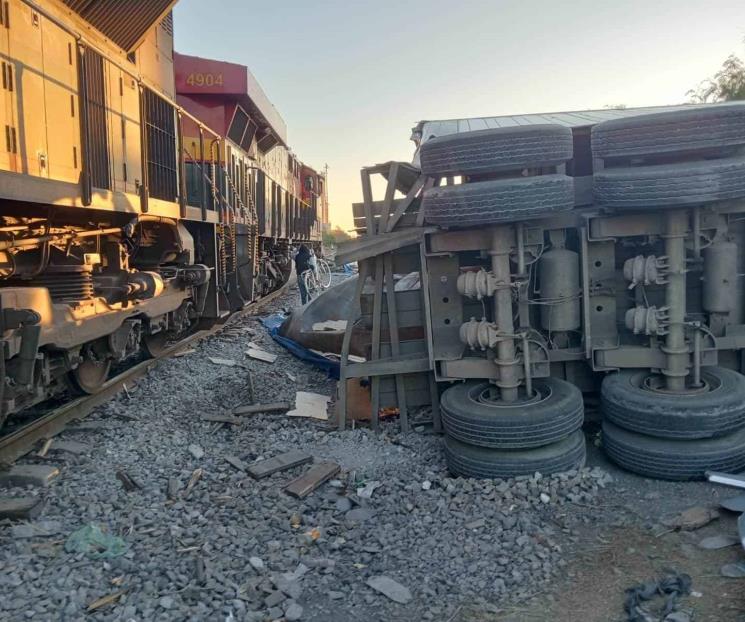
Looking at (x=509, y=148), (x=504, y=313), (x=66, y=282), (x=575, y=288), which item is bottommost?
(x=504, y=313)

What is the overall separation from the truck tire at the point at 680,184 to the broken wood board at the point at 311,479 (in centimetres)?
267

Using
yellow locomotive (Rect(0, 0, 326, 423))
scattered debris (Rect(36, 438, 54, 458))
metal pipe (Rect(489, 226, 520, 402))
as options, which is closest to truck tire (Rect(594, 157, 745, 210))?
metal pipe (Rect(489, 226, 520, 402))

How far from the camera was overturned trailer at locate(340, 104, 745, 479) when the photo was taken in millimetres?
4242

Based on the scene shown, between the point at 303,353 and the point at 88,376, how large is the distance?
323cm

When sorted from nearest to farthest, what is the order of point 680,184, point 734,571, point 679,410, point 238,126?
1. point 734,571
2. point 680,184
3. point 679,410
4. point 238,126

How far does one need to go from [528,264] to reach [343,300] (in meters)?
4.86

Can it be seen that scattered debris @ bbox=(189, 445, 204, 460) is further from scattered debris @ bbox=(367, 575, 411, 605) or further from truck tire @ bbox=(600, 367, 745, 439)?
truck tire @ bbox=(600, 367, 745, 439)

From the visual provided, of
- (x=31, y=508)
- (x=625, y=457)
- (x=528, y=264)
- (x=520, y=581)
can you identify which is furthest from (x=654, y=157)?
(x=31, y=508)

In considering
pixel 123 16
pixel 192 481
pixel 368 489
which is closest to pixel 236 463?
pixel 192 481

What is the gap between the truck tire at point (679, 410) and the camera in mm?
4191

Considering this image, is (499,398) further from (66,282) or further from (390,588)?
(66,282)

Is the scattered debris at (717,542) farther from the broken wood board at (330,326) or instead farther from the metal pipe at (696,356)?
the broken wood board at (330,326)

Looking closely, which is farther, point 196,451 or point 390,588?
point 196,451

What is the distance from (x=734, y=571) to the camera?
10.1ft
